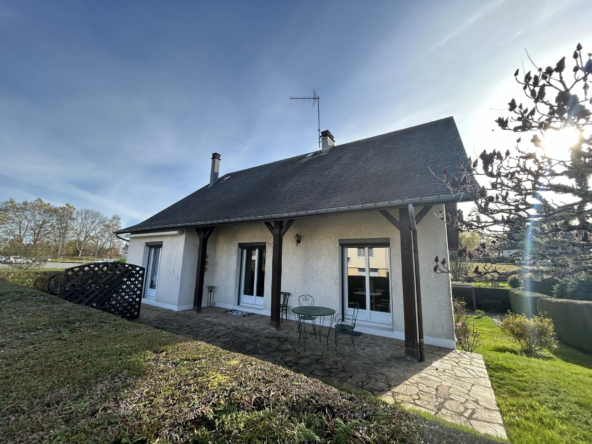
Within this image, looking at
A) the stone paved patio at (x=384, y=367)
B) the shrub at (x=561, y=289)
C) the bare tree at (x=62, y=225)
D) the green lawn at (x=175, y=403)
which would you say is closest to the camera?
the green lawn at (x=175, y=403)

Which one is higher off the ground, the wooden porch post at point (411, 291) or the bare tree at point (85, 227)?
the bare tree at point (85, 227)

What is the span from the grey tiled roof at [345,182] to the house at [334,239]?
1.7 inches

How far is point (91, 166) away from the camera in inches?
587

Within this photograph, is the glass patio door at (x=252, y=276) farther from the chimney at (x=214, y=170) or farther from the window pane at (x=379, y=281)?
the chimney at (x=214, y=170)

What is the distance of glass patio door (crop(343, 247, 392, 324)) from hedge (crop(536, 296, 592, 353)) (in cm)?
603

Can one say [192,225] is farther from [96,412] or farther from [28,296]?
[96,412]

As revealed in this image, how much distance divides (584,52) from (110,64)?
10.4 m

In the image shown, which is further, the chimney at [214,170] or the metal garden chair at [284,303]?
the chimney at [214,170]

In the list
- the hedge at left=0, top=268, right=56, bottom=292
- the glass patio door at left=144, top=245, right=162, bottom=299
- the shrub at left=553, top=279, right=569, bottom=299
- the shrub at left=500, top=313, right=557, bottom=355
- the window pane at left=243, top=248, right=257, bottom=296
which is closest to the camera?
the shrub at left=500, top=313, right=557, bottom=355

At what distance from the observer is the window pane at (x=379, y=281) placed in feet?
21.3

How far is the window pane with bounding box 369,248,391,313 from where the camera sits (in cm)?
648

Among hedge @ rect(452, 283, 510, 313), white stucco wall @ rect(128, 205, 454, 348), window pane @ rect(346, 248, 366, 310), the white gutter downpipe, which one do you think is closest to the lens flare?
the white gutter downpipe

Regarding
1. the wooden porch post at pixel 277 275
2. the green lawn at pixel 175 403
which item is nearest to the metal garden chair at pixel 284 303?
the wooden porch post at pixel 277 275

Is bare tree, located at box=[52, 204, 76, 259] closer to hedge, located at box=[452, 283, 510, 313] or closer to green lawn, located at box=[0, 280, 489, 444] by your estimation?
green lawn, located at box=[0, 280, 489, 444]
